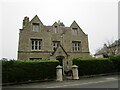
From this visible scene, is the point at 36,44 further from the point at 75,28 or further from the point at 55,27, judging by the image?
the point at 75,28

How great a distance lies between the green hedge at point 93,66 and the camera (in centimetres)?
1636

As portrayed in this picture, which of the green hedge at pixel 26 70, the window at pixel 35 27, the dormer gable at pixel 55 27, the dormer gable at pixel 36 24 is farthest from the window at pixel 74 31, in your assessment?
the green hedge at pixel 26 70

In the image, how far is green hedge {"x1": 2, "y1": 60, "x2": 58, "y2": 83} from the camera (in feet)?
42.9

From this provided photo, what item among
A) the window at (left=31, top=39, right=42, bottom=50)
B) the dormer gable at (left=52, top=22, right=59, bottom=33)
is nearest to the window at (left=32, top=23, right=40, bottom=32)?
the window at (left=31, top=39, right=42, bottom=50)

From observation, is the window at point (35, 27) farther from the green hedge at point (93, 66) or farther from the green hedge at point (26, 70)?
the green hedge at point (93, 66)

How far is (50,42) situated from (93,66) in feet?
31.1

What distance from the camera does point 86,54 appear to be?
2512 centimetres

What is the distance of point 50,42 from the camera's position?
22.9 m

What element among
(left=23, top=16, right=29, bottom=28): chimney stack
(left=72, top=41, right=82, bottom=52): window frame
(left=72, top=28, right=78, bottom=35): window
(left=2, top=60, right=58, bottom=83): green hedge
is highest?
(left=23, top=16, right=29, bottom=28): chimney stack

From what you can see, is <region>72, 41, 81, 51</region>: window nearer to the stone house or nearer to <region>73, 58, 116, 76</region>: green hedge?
the stone house

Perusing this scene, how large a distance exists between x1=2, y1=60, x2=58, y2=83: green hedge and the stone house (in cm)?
599

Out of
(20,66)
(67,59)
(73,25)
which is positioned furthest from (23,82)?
(73,25)

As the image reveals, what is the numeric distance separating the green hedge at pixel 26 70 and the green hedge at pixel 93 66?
11.2ft

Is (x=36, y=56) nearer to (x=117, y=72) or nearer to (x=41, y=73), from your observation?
(x=41, y=73)
